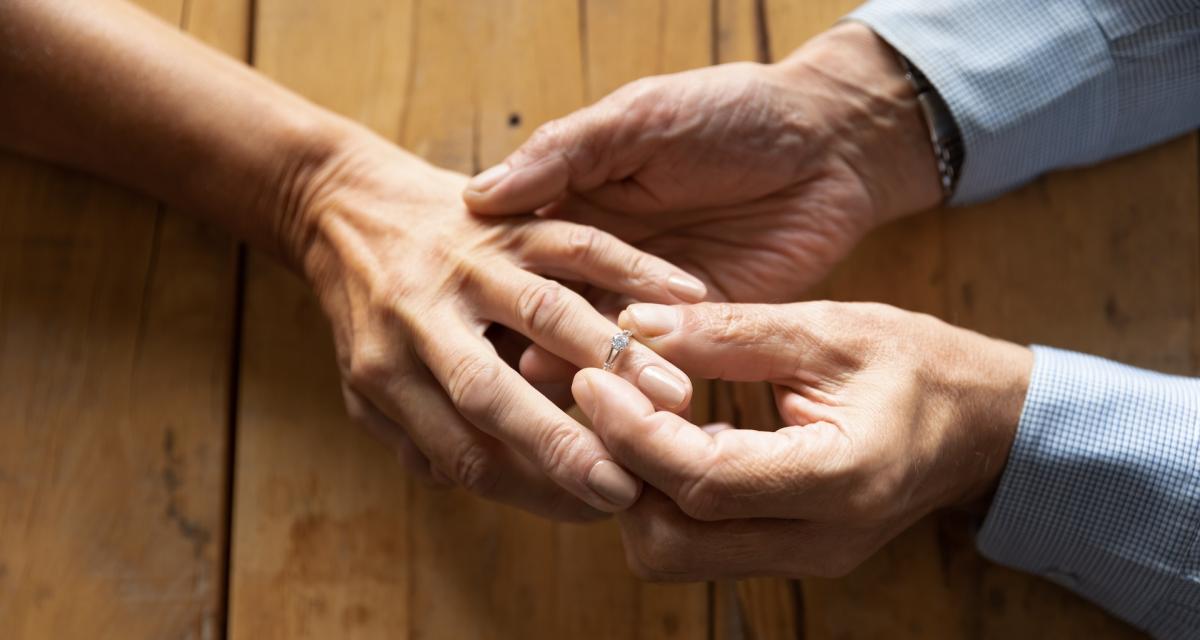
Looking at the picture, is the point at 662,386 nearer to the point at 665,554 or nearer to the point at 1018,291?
the point at 665,554

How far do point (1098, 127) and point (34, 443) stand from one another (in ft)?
3.85

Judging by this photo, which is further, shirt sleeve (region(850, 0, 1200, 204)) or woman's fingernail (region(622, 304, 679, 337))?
shirt sleeve (region(850, 0, 1200, 204))

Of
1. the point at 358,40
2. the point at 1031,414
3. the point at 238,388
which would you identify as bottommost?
the point at 238,388

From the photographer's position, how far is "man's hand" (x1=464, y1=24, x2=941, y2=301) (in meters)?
0.86

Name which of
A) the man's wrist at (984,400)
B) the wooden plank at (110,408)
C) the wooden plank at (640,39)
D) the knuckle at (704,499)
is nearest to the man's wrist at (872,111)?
the wooden plank at (640,39)

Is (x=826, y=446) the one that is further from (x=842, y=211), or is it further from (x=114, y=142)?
(x=114, y=142)

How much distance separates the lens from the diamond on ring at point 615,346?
29.1 inches

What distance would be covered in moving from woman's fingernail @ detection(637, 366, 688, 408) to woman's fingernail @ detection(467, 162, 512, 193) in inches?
10.0

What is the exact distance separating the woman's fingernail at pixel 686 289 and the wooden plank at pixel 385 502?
0.89ft

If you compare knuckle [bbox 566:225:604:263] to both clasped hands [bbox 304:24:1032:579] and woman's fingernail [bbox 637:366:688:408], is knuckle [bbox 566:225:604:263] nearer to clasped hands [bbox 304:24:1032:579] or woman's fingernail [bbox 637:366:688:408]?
clasped hands [bbox 304:24:1032:579]

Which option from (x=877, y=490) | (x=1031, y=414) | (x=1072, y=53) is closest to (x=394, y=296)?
(x=877, y=490)


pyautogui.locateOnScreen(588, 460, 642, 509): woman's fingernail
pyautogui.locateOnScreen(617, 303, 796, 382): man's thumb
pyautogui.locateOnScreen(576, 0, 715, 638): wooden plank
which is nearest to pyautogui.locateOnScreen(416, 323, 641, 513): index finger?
pyautogui.locateOnScreen(588, 460, 642, 509): woman's fingernail

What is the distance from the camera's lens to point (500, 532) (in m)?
0.90

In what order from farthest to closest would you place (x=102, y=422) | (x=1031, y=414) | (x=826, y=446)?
(x=102, y=422) → (x=1031, y=414) → (x=826, y=446)
